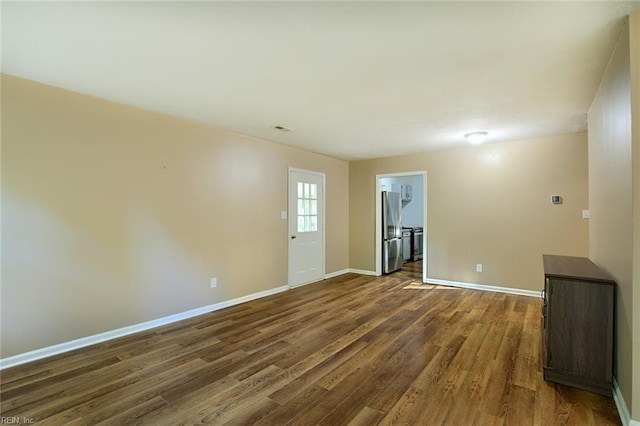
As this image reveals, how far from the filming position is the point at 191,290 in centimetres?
367

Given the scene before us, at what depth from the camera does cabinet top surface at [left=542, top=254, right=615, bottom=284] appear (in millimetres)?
2176

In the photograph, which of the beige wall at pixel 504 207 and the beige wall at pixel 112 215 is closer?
the beige wall at pixel 112 215

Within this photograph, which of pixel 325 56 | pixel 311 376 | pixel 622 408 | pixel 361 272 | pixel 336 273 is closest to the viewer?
pixel 622 408

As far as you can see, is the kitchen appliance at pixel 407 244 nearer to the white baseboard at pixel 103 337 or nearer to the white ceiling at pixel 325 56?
the white ceiling at pixel 325 56

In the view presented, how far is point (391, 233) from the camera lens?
20.6ft

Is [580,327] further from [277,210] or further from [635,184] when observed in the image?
[277,210]

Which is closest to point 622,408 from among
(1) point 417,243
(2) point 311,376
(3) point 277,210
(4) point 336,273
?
(2) point 311,376

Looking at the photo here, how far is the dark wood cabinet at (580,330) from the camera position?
208cm

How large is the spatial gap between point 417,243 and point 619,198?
634 cm

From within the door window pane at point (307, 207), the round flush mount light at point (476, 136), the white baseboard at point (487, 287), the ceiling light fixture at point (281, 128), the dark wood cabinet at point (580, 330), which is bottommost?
the white baseboard at point (487, 287)

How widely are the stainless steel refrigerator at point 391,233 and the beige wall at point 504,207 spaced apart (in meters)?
0.90

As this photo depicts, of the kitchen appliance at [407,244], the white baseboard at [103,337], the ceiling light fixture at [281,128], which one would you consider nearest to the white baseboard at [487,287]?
the kitchen appliance at [407,244]

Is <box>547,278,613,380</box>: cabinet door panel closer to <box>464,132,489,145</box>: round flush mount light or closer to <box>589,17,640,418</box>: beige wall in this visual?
<box>589,17,640,418</box>: beige wall

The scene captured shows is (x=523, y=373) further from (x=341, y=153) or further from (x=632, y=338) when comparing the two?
(x=341, y=153)
